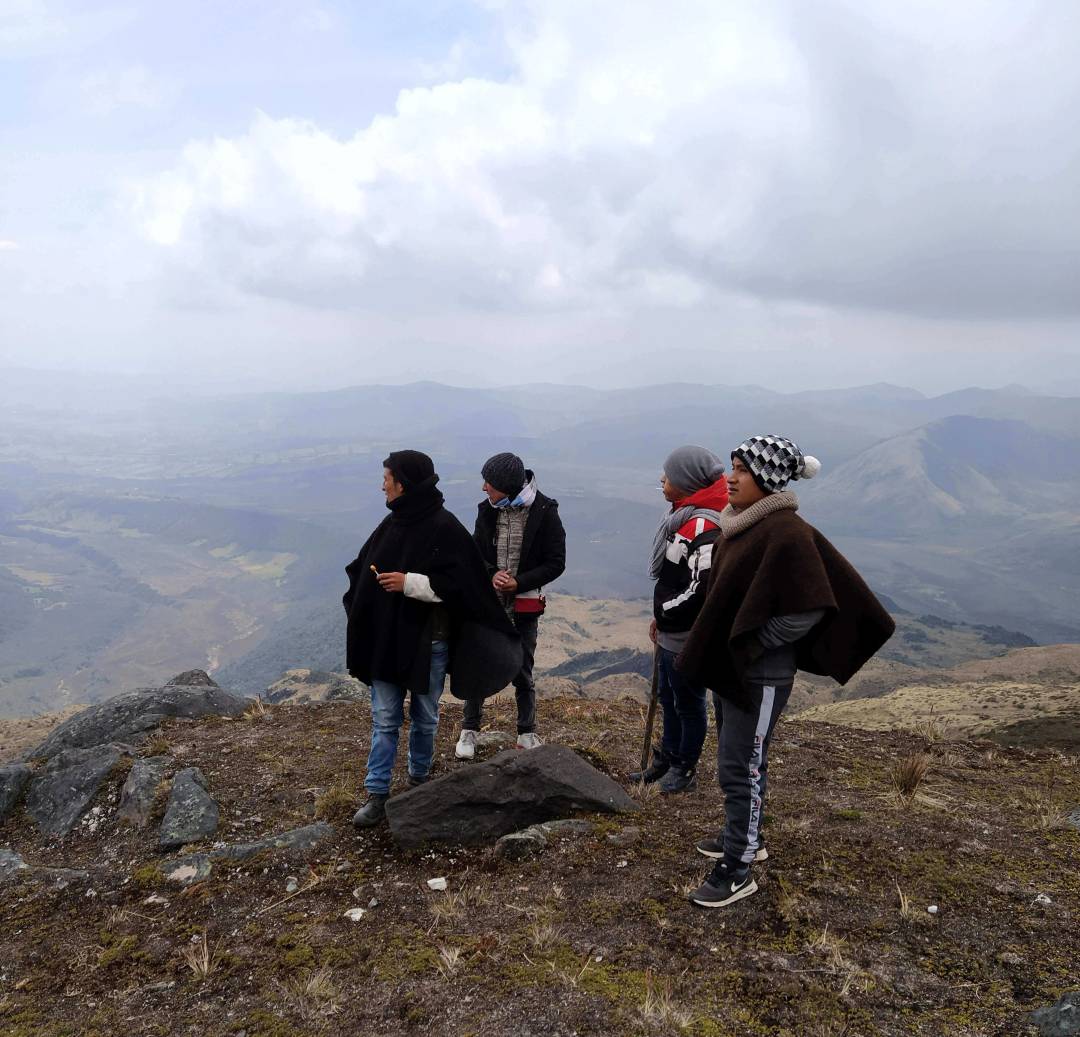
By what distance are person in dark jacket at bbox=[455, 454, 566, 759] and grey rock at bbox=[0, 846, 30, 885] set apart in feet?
13.3

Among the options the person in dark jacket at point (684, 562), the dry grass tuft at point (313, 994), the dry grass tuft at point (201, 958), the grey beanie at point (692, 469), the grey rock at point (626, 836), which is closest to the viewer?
the dry grass tuft at point (313, 994)

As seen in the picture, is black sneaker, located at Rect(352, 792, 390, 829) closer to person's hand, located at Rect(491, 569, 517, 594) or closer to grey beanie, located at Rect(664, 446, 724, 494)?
person's hand, located at Rect(491, 569, 517, 594)

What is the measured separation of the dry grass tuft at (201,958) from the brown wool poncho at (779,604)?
10.2 ft

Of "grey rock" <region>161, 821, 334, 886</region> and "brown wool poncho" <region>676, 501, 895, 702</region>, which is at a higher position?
"brown wool poncho" <region>676, 501, 895, 702</region>

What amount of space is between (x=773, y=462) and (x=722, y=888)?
2.55 m

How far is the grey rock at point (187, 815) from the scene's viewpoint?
548cm

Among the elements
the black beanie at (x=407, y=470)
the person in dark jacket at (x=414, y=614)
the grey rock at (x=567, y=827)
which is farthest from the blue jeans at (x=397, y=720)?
the black beanie at (x=407, y=470)

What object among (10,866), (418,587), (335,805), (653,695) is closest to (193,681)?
(10,866)

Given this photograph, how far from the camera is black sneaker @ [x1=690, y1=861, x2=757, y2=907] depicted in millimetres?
4031

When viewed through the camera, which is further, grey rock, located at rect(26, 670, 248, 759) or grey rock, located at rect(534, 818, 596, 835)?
grey rock, located at rect(26, 670, 248, 759)

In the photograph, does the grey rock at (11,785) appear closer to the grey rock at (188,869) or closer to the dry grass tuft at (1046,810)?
the grey rock at (188,869)

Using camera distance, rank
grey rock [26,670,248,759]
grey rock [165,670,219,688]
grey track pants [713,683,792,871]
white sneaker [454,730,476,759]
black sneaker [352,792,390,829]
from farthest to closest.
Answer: grey rock [165,670,219,688] → grey rock [26,670,248,759] → white sneaker [454,730,476,759] → black sneaker [352,792,390,829] → grey track pants [713,683,792,871]

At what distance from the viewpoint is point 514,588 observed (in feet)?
20.5

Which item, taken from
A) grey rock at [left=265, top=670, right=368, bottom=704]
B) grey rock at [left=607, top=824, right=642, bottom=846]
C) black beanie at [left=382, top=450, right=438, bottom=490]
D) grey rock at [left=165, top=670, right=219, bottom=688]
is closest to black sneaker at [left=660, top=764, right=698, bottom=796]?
grey rock at [left=607, top=824, right=642, bottom=846]
